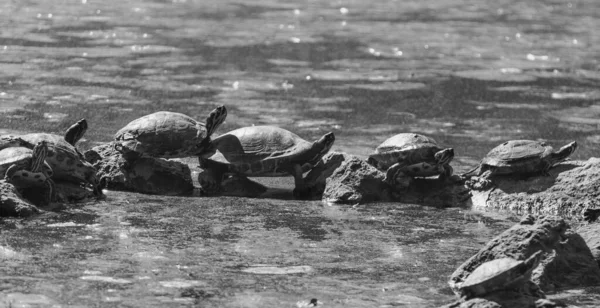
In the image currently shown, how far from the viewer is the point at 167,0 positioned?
26.2m

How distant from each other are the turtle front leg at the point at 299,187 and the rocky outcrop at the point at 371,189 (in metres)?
0.06

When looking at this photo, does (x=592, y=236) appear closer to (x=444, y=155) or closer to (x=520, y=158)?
(x=520, y=158)

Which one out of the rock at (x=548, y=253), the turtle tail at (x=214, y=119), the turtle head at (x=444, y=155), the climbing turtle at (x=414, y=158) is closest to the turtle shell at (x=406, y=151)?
the climbing turtle at (x=414, y=158)

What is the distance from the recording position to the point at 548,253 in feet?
24.0

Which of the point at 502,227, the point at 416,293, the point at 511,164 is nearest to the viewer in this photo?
the point at 416,293

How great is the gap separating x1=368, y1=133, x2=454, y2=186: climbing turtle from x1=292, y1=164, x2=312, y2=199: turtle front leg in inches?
26.8

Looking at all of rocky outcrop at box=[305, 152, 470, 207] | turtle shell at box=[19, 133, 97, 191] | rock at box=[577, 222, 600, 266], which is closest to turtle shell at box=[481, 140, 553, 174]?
rocky outcrop at box=[305, 152, 470, 207]

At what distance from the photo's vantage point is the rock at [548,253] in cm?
707

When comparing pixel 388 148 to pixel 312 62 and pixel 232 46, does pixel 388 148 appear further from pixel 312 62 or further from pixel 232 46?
pixel 232 46

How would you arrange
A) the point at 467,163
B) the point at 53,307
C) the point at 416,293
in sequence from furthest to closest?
the point at 467,163 → the point at 416,293 → the point at 53,307

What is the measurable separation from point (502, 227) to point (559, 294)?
6.05ft

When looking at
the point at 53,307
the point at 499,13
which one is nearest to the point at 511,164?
the point at 53,307

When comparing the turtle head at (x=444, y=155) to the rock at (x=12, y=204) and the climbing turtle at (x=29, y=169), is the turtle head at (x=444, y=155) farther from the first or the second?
the rock at (x=12, y=204)

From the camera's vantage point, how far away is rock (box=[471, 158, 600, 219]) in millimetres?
9352
